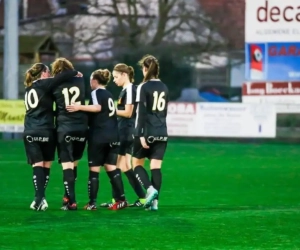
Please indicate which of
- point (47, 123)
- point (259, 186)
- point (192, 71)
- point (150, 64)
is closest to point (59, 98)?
point (47, 123)

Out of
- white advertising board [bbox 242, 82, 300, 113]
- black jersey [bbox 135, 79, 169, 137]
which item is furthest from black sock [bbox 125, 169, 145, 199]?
white advertising board [bbox 242, 82, 300, 113]

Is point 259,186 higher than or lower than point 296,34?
lower

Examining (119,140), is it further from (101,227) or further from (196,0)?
(196,0)

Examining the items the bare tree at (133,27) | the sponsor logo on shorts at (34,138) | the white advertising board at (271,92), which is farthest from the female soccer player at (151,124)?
the bare tree at (133,27)

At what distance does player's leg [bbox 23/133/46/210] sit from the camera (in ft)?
39.0

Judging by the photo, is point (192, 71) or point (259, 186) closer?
point (259, 186)

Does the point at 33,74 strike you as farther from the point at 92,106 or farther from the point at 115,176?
the point at 115,176

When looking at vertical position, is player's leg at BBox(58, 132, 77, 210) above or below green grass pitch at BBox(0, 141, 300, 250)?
above

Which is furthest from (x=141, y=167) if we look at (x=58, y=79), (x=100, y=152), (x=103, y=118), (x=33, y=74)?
(x=33, y=74)

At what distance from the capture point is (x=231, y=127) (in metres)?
25.5

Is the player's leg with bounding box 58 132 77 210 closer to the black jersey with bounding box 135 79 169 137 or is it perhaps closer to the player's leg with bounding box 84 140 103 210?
the player's leg with bounding box 84 140 103 210

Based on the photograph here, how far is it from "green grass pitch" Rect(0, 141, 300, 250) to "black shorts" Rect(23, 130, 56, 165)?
65 centimetres

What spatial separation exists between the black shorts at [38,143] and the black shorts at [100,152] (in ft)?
1.46

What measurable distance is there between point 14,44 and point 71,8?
7970mm
